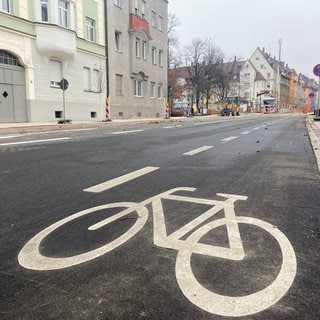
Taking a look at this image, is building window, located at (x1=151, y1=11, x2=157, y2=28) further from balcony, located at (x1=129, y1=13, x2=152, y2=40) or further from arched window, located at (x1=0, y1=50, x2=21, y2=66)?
arched window, located at (x1=0, y1=50, x2=21, y2=66)

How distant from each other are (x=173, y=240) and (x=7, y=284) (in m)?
1.35

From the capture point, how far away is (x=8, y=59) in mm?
22281

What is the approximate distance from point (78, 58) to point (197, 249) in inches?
1080

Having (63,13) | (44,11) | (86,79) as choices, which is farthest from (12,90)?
(86,79)

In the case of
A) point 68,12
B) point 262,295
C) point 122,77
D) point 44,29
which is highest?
point 68,12

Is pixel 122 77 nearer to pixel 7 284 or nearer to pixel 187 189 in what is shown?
pixel 187 189

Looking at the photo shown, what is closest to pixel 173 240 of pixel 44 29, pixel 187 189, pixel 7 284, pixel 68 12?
pixel 7 284

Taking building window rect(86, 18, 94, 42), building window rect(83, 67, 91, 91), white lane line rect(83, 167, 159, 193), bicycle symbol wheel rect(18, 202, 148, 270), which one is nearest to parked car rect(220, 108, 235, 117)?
building window rect(86, 18, 94, 42)

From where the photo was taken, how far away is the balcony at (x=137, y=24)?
3619 centimetres

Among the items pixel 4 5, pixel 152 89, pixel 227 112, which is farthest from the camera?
pixel 227 112

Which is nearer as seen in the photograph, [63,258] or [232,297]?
[232,297]

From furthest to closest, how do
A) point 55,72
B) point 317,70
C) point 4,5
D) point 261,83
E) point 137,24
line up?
1. point 261,83
2. point 137,24
3. point 55,72
4. point 4,5
5. point 317,70

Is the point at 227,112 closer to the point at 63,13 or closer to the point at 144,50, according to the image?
the point at 144,50

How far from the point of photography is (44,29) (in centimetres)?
2383
